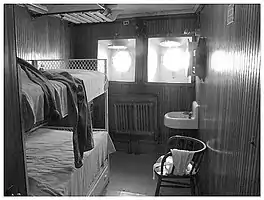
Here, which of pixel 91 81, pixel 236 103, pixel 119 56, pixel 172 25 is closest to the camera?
pixel 236 103

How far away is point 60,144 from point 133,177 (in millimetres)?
1207

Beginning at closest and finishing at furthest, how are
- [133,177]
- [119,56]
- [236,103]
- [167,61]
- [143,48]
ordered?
[236,103] → [133,177] → [143,48] → [167,61] → [119,56]

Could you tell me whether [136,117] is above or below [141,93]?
below

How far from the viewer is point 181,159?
2.46 m

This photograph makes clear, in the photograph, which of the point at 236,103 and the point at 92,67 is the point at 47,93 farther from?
the point at 92,67

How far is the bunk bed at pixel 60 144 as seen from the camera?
5.01 ft

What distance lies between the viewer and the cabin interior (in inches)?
45.3

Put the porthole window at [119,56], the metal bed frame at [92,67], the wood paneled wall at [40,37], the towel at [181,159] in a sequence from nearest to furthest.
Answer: the towel at [181,159], the metal bed frame at [92,67], the wood paneled wall at [40,37], the porthole window at [119,56]

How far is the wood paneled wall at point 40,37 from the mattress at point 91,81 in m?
0.73

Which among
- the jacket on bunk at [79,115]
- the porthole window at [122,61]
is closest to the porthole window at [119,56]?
the porthole window at [122,61]

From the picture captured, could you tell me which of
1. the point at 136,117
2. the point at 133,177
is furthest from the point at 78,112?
the point at 136,117

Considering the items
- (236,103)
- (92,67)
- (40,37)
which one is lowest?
(236,103)

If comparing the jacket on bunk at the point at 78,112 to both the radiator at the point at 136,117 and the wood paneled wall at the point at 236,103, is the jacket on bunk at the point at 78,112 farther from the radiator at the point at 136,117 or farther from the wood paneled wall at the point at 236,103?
the radiator at the point at 136,117

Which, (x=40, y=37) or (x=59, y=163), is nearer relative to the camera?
(x=59, y=163)
